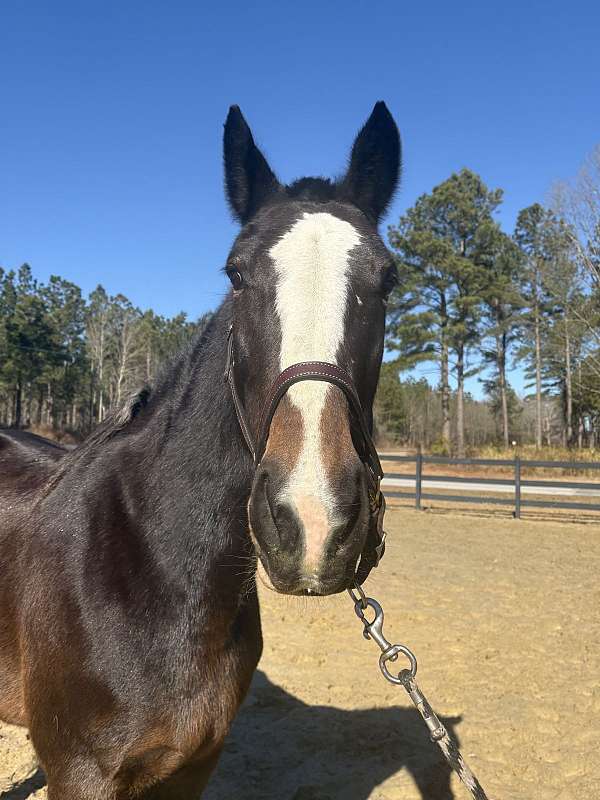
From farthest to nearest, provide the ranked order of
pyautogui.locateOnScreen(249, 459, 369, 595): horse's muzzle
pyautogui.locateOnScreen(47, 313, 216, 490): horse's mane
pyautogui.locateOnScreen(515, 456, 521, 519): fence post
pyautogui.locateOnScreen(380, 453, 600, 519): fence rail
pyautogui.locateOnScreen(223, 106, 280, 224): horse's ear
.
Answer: pyautogui.locateOnScreen(515, 456, 521, 519): fence post
pyautogui.locateOnScreen(380, 453, 600, 519): fence rail
pyautogui.locateOnScreen(47, 313, 216, 490): horse's mane
pyautogui.locateOnScreen(223, 106, 280, 224): horse's ear
pyautogui.locateOnScreen(249, 459, 369, 595): horse's muzzle

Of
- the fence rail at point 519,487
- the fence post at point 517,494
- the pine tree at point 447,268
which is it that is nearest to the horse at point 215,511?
the fence rail at point 519,487

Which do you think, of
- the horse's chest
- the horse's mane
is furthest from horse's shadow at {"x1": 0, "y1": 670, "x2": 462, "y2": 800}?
the horse's mane

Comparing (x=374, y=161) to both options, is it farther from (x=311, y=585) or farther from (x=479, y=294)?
(x=479, y=294)

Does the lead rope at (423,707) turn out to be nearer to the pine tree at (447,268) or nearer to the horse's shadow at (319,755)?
the horse's shadow at (319,755)

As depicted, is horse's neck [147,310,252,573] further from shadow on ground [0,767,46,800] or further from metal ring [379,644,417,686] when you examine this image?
shadow on ground [0,767,46,800]

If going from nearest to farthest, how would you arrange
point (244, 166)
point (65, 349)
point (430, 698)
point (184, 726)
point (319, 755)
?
point (184, 726), point (244, 166), point (319, 755), point (430, 698), point (65, 349)

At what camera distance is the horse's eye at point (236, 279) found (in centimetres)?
187

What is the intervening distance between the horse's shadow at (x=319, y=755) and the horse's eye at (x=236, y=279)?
3.10 meters

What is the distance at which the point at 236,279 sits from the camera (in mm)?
1893

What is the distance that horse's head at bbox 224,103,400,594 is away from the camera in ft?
4.57

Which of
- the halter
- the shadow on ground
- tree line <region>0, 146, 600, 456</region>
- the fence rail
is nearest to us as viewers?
the halter

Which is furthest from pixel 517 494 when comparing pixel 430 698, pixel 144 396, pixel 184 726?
pixel 184 726

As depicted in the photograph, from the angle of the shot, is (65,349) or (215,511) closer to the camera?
(215,511)

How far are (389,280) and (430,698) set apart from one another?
4.09 m
